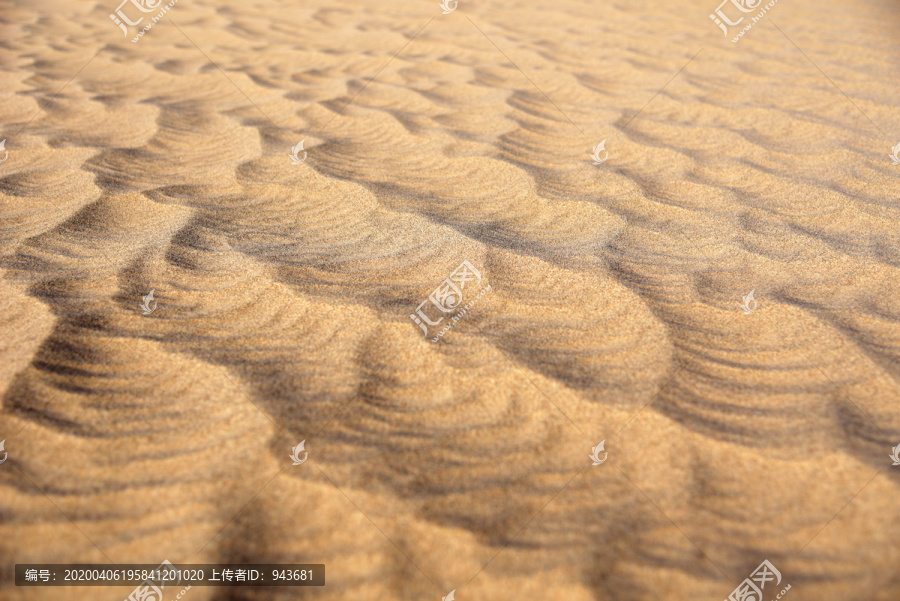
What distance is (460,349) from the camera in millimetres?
1238

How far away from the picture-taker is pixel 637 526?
36.3 inches

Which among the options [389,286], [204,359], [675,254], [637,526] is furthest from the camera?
[675,254]

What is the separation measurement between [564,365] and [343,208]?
35.8 inches

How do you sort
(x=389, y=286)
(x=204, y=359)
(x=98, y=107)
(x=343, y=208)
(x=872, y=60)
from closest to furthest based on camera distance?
(x=204, y=359) < (x=389, y=286) < (x=343, y=208) < (x=98, y=107) < (x=872, y=60)

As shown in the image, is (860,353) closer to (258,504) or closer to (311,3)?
(258,504)

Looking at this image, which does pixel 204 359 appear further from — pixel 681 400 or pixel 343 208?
pixel 681 400

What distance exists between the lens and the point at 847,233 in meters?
1.65

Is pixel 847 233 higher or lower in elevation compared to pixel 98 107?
higher

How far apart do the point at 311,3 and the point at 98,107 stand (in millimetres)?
2818

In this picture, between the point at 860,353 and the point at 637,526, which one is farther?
the point at 860,353

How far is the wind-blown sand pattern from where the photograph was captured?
2.94 ft

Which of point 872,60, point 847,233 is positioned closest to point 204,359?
point 847,233

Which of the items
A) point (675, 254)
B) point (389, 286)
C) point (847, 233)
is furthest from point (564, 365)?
point (847, 233)

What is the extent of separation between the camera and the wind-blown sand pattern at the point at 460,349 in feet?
2.94
